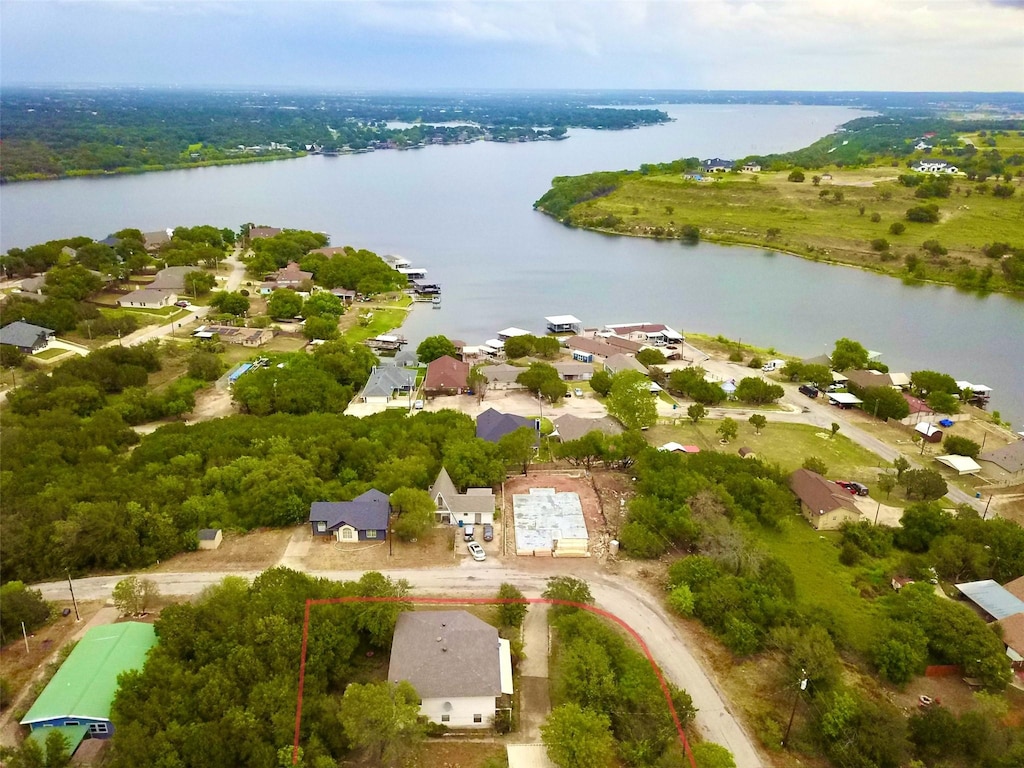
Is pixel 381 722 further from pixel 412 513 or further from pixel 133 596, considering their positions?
pixel 133 596

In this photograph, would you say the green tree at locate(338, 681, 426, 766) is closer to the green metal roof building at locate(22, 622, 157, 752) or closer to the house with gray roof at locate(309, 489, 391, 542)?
the green metal roof building at locate(22, 622, 157, 752)

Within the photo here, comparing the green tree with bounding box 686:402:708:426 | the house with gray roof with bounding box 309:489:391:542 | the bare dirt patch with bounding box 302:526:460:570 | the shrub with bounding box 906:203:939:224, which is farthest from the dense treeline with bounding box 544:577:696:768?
the shrub with bounding box 906:203:939:224

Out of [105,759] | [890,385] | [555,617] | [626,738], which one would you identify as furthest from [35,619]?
[890,385]

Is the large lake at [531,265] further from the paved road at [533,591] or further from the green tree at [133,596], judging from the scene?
the green tree at [133,596]

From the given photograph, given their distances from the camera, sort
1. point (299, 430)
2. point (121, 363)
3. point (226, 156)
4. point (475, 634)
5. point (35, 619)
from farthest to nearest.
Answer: point (226, 156) → point (121, 363) → point (299, 430) → point (35, 619) → point (475, 634)

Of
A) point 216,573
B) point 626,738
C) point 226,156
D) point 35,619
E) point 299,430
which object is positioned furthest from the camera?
point 226,156

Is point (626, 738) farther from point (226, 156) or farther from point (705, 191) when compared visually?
point (226, 156)

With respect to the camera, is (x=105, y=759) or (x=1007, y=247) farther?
(x=1007, y=247)

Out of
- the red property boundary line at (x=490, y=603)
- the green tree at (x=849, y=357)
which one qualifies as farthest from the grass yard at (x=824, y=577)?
the green tree at (x=849, y=357)
